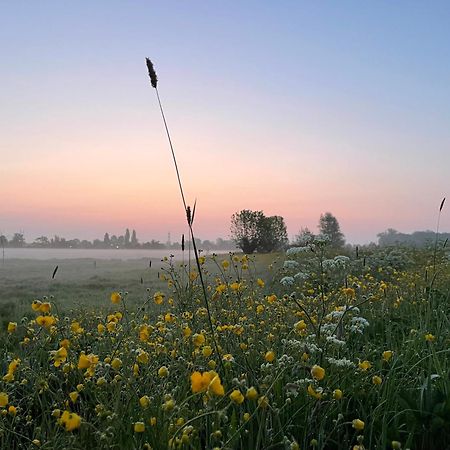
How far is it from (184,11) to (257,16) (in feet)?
5.21

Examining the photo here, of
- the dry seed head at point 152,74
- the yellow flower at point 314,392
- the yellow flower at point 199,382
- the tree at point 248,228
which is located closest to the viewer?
the yellow flower at point 199,382

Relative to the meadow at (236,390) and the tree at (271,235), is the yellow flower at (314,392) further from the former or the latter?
the tree at (271,235)

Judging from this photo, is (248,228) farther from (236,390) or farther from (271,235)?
(236,390)

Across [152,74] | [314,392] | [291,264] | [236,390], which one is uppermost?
[152,74]

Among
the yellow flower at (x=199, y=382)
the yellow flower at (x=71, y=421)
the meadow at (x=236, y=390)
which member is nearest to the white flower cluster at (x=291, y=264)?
the meadow at (x=236, y=390)

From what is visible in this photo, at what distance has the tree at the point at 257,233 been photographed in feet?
101

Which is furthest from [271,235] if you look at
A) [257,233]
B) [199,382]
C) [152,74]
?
[199,382]

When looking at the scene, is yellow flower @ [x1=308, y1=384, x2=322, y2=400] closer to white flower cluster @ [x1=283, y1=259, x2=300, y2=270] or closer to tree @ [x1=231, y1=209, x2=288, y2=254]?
white flower cluster @ [x1=283, y1=259, x2=300, y2=270]

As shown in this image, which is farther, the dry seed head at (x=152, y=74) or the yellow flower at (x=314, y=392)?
the dry seed head at (x=152, y=74)

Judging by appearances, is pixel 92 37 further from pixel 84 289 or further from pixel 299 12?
pixel 84 289

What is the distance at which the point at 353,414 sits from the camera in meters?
2.33

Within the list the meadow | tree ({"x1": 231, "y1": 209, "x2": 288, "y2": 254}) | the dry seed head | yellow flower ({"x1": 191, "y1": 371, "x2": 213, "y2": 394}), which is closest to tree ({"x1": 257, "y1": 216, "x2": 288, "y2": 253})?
tree ({"x1": 231, "y1": 209, "x2": 288, "y2": 254})

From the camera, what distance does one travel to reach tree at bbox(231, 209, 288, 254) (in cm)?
3092

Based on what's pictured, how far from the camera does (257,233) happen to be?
31.3 meters
